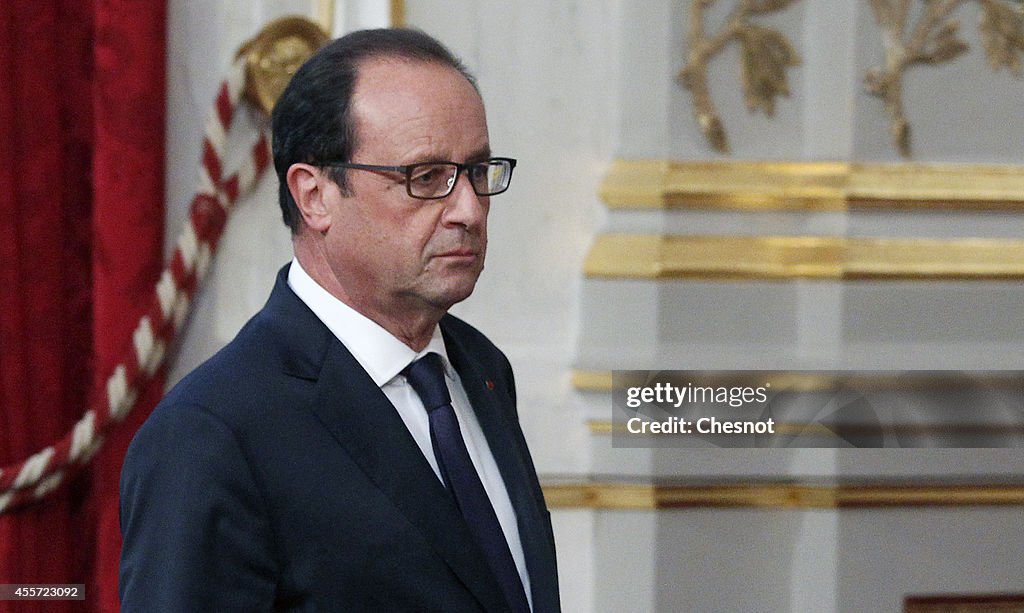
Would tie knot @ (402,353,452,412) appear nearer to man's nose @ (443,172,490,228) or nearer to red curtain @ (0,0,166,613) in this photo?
man's nose @ (443,172,490,228)

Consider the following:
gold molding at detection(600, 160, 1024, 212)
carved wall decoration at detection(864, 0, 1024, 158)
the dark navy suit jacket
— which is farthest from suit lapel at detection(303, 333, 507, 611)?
carved wall decoration at detection(864, 0, 1024, 158)

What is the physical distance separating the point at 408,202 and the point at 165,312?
95 centimetres

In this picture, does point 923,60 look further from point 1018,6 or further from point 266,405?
point 266,405

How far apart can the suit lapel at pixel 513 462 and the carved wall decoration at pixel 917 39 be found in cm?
107

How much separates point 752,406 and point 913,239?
0.39 m

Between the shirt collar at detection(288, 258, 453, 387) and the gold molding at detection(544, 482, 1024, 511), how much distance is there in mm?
941

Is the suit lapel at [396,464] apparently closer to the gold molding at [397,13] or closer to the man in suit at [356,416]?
the man in suit at [356,416]

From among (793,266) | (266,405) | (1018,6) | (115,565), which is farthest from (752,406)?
(266,405)

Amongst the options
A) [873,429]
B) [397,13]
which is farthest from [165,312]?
[873,429]

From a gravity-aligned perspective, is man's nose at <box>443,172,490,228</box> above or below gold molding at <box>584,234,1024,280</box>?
below

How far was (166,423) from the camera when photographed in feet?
2.92

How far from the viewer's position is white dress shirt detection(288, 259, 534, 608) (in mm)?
1021

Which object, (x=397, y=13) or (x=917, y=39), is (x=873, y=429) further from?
(x=397, y=13)
